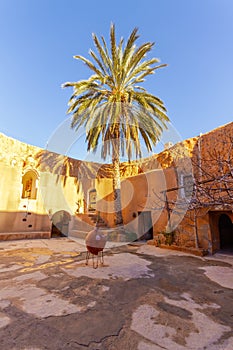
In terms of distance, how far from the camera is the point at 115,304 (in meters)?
2.82

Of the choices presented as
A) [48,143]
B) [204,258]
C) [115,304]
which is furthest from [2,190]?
[204,258]

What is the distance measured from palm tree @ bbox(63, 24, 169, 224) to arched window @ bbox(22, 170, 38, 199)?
4961mm

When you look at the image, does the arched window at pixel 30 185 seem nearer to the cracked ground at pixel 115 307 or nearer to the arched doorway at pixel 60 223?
the arched doorway at pixel 60 223

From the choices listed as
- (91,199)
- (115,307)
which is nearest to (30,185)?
(91,199)

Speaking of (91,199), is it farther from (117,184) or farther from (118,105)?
(118,105)

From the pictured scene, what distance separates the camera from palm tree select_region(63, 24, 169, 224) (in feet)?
30.9

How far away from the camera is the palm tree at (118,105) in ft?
30.9

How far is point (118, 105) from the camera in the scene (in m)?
9.48

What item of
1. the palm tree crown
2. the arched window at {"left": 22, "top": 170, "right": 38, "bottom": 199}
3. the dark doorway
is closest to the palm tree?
the palm tree crown

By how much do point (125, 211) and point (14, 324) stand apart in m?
9.77

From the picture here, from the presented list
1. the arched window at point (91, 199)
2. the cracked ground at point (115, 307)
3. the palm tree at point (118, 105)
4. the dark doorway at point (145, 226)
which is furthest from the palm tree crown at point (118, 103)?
the cracked ground at point (115, 307)

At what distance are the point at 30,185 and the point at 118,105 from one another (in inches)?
339

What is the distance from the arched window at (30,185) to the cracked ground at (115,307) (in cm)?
772

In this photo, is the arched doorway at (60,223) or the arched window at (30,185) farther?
the arched doorway at (60,223)
